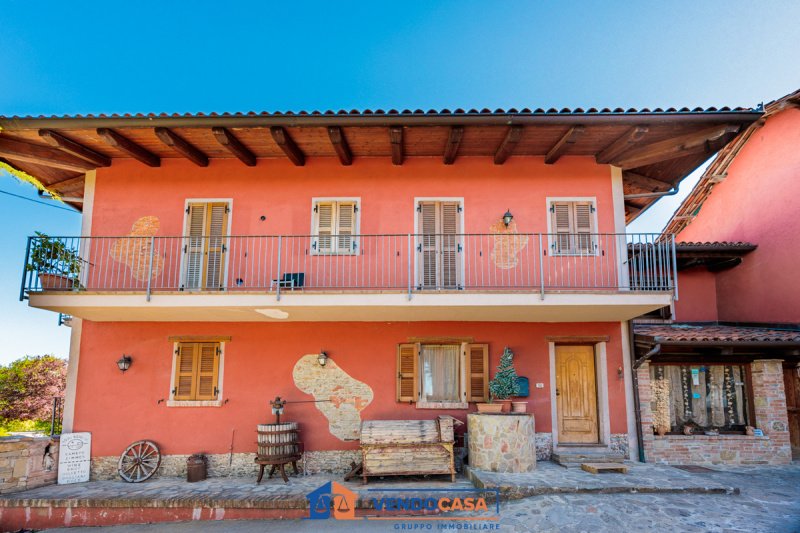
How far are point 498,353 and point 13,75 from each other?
1511 centimetres

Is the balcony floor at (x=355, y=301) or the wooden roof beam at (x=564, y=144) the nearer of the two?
the balcony floor at (x=355, y=301)

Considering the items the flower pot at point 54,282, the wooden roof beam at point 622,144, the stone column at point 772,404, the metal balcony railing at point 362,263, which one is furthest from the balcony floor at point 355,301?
the stone column at point 772,404

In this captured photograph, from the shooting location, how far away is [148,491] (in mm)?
7863

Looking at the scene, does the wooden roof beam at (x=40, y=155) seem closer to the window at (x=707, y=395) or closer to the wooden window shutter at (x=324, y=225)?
the wooden window shutter at (x=324, y=225)

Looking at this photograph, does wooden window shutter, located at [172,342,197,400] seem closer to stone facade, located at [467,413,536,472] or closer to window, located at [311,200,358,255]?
window, located at [311,200,358,255]

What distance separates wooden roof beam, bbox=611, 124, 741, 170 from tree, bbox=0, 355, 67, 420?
17.5m

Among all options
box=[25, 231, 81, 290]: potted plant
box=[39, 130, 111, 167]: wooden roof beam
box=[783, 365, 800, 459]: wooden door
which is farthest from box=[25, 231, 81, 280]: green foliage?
box=[783, 365, 800, 459]: wooden door

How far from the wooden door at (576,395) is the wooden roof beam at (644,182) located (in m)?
4.13

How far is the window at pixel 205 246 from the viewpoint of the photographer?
9547 millimetres

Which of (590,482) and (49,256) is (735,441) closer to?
(590,482)

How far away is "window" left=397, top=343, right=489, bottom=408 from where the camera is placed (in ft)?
30.1

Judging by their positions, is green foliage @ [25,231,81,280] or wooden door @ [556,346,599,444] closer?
green foliage @ [25,231,81,280]

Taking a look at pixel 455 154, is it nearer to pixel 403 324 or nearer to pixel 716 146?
pixel 403 324

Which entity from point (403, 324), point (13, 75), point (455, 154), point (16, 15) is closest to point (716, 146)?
point (455, 154)
